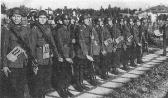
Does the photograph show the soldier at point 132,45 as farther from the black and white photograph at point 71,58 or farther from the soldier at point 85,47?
the soldier at point 85,47

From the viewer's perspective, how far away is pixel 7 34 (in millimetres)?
5957

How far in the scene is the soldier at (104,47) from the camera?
938cm

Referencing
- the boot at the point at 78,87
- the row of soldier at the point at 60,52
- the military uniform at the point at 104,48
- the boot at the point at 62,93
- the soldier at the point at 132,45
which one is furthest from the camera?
the soldier at the point at 132,45

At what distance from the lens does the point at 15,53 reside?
19.9 feet

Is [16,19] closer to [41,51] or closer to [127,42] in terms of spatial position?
[41,51]

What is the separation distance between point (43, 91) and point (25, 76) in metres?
0.70

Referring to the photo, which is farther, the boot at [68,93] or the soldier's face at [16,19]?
the boot at [68,93]

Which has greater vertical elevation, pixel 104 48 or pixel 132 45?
pixel 104 48

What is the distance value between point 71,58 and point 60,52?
0.69 meters

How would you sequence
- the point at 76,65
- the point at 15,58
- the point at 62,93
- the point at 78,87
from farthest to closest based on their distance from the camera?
the point at 76,65 → the point at 78,87 → the point at 62,93 → the point at 15,58

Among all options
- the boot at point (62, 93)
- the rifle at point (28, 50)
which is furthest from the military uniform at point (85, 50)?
the rifle at point (28, 50)

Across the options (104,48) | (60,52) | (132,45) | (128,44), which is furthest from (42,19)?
(132,45)

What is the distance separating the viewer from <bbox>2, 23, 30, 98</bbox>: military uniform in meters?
5.95

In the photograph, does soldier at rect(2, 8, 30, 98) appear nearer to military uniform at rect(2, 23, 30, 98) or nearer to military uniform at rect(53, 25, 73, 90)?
military uniform at rect(2, 23, 30, 98)
